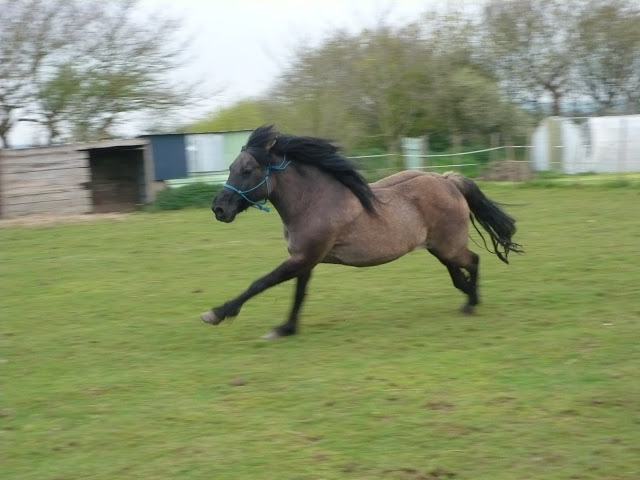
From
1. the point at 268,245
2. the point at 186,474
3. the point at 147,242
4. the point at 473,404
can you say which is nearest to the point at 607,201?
the point at 268,245

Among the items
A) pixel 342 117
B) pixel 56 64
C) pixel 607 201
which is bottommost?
pixel 607 201

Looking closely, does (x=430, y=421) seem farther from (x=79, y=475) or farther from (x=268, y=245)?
(x=268, y=245)

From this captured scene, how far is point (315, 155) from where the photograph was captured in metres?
7.31

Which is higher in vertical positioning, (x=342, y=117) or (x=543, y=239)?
(x=342, y=117)

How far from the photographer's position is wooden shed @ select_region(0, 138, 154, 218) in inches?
795

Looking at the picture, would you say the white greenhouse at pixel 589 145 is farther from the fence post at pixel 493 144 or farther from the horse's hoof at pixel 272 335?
the horse's hoof at pixel 272 335

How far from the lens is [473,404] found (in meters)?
5.02

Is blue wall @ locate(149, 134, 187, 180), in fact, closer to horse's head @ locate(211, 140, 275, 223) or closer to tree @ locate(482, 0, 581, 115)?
horse's head @ locate(211, 140, 275, 223)

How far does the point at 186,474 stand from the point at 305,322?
11.8ft

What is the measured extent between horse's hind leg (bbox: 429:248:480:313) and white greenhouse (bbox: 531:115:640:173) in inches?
770

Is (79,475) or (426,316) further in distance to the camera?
(426,316)

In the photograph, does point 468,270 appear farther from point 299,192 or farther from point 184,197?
point 184,197

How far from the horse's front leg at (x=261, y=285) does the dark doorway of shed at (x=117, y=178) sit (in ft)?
52.4

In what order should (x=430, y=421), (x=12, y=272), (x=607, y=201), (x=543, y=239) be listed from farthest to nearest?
(x=607, y=201) < (x=543, y=239) < (x=12, y=272) < (x=430, y=421)
